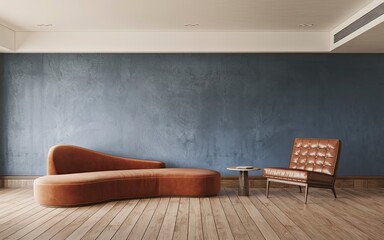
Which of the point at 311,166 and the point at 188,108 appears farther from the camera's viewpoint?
the point at 188,108

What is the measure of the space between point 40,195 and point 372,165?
531cm

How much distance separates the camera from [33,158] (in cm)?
802

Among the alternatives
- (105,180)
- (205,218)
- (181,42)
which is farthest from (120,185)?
(181,42)

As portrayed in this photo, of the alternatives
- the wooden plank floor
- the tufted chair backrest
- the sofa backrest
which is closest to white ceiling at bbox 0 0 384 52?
the tufted chair backrest

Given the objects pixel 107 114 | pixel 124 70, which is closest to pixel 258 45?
pixel 124 70

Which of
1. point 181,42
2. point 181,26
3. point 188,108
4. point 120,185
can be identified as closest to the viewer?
point 120,185

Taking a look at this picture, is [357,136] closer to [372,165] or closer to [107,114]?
[372,165]

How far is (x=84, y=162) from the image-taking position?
288 inches

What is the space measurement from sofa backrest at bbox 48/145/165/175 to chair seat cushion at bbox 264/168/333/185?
6.61 feet

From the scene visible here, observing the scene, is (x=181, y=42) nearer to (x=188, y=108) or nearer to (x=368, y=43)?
(x=188, y=108)

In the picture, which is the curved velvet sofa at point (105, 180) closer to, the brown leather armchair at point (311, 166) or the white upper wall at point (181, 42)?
the brown leather armchair at point (311, 166)

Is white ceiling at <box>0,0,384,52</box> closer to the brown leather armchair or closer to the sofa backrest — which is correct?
the brown leather armchair

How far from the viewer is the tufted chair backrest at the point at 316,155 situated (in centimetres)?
681

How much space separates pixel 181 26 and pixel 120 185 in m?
2.64
